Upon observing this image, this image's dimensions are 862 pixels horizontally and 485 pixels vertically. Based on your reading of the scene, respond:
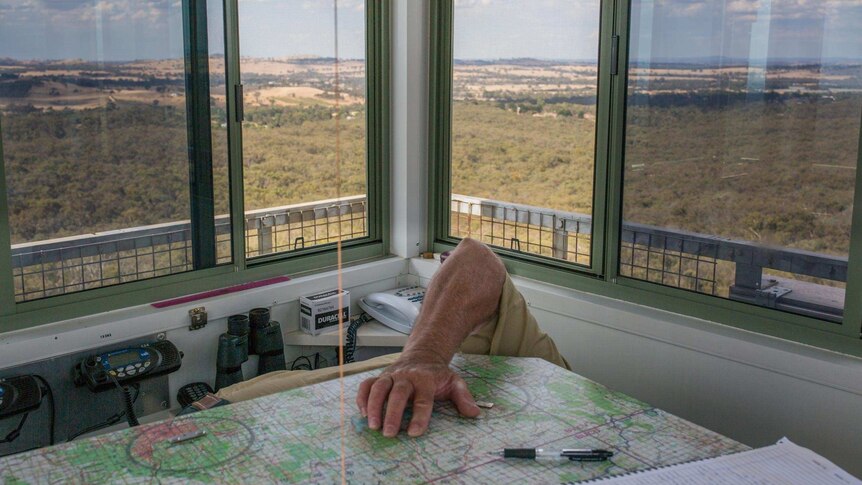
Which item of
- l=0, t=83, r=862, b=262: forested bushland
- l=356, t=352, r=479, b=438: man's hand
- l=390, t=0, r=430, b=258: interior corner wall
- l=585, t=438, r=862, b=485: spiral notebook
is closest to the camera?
l=585, t=438, r=862, b=485: spiral notebook

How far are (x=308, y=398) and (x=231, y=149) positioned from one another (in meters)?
1.16

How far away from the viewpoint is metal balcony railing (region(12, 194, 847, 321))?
2289 mm

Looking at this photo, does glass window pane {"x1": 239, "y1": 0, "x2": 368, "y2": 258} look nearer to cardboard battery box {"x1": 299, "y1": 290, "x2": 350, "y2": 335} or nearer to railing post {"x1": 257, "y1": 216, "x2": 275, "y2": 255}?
railing post {"x1": 257, "y1": 216, "x2": 275, "y2": 255}

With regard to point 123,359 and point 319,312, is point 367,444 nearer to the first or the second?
point 123,359

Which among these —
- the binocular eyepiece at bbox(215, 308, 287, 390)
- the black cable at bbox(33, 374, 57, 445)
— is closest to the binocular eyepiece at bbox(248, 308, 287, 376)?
the binocular eyepiece at bbox(215, 308, 287, 390)

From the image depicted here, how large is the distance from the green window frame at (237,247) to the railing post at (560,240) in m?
0.73

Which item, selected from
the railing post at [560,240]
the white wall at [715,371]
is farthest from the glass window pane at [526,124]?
the white wall at [715,371]

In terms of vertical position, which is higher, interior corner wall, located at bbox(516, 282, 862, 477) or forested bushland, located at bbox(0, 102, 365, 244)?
forested bushland, located at bbox(0, 102, 365, 244)

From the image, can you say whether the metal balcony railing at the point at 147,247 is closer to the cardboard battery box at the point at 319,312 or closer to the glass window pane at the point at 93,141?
the glass window pane at the point at 93,141

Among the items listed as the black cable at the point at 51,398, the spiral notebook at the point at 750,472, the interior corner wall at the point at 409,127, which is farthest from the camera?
the interior corner wall at the point at 409,127

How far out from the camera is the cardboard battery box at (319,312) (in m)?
2.86

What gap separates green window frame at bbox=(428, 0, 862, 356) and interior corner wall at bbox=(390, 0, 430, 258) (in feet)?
0.11

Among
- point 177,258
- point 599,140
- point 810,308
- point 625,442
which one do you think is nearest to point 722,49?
point 599,140

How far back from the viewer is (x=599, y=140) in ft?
8.82
